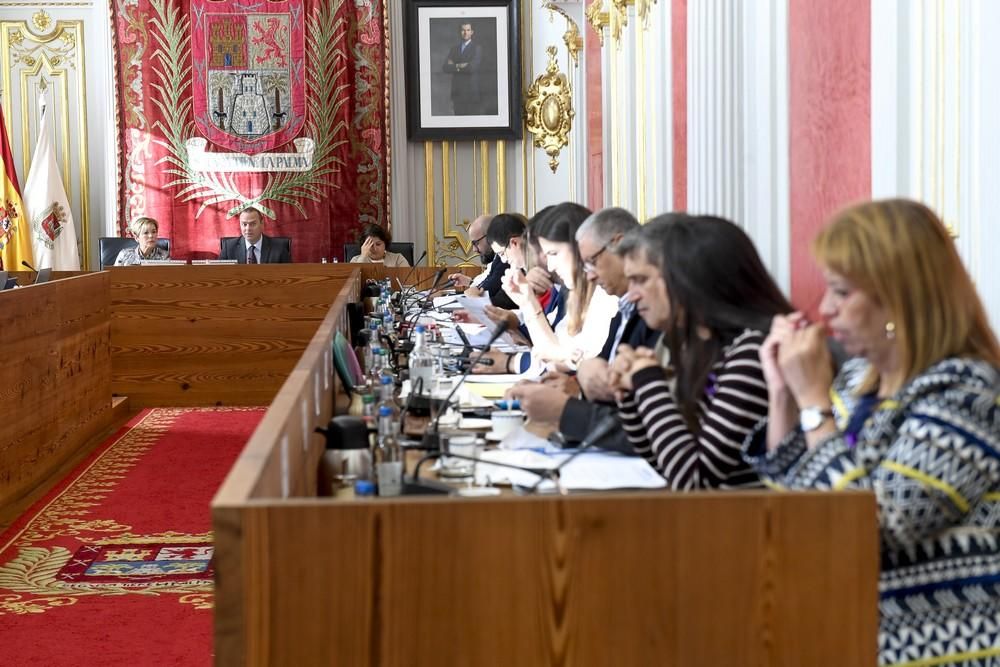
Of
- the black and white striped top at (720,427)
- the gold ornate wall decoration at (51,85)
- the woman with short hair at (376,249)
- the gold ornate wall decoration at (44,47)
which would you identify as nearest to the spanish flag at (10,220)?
the gold ornate wall decoration at (51,85)

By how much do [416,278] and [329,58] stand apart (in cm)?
239

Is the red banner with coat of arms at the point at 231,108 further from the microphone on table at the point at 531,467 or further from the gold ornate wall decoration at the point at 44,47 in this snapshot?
the microphone on table at the point at 531,467

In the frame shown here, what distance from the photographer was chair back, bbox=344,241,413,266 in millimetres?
9516

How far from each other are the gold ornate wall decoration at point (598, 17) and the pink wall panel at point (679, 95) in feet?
6.75

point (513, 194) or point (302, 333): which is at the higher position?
point (513, 194)

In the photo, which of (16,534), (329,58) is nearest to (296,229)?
(329,58)

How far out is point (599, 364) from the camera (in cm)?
294

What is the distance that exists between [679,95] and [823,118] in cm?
205

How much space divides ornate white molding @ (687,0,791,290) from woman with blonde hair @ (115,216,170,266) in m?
5.03

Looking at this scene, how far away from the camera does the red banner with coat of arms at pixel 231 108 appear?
10078mm

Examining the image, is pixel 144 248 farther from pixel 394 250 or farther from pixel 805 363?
pixel 805 363

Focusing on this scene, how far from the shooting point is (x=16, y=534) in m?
4.68

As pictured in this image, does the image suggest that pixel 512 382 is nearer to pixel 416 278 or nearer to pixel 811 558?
pixel 811 558

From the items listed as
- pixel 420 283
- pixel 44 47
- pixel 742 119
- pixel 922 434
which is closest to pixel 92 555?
pixel 742 119
